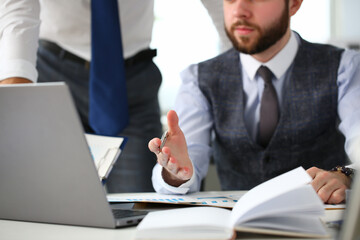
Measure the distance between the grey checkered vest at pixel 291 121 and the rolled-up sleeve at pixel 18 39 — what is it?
1.69 ft

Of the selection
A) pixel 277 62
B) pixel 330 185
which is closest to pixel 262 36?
pixel 277 62

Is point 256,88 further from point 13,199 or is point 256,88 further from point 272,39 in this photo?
point 13,199

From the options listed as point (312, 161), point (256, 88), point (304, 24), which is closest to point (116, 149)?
point (256, 88)

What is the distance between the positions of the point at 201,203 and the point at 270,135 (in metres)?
0.52

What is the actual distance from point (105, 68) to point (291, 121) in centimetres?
62

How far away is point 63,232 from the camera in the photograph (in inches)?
28.6

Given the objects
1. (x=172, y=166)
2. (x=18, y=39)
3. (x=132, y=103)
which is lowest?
(x=132, y=103)

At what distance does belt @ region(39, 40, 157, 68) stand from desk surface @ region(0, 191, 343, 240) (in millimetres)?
940

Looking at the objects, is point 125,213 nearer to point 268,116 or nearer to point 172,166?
point 172,166

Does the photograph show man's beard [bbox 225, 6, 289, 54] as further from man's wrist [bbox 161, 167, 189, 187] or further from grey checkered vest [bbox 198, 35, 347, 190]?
man's wrist [bbox 161, 167, 189, 187]

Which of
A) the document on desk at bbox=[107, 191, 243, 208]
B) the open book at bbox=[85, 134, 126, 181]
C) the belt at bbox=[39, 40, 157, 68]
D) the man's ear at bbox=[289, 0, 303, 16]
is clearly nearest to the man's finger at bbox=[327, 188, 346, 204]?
the document on desk at bbox=[107, 191, 243, 208]

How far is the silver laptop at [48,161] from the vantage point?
2.18 ft

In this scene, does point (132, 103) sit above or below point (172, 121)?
below

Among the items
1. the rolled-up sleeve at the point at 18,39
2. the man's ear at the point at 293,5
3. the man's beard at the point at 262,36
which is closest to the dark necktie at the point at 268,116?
the man's beard at the point at 262,36
